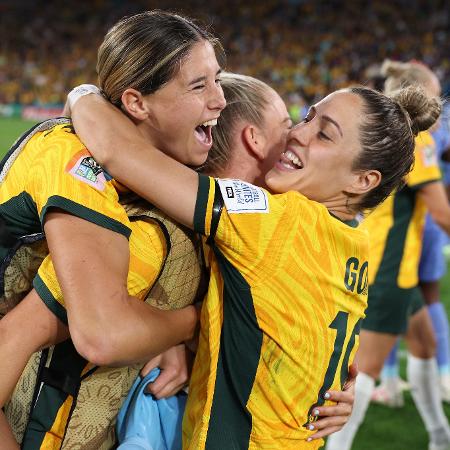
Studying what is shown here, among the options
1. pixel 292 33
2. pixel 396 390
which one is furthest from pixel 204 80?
pixel 292 33

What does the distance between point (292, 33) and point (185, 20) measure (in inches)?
1079

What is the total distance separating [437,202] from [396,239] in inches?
14.4

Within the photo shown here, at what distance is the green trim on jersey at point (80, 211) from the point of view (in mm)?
1729

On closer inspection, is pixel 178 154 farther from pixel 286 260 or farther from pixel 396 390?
pixel 396 390

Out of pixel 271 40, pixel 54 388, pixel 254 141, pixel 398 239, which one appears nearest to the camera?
pixel 54 388

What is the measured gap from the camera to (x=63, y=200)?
1.73 m

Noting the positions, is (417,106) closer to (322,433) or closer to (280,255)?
(280,255)

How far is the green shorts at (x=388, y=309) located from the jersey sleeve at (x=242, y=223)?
264 cm

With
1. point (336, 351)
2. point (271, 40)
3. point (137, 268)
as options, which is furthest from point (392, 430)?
point (271, 40)

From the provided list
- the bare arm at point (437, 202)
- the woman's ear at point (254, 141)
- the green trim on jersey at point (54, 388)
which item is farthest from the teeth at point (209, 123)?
the bare arm at point (437, 202)

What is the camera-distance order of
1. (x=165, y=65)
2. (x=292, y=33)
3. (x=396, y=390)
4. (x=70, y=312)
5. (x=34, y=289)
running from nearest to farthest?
(x=70, y=312), (x=34, y=289), (x=165, y=65), (x=396, y=390), (x=292, y=33)

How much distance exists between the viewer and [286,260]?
1832 millimetres

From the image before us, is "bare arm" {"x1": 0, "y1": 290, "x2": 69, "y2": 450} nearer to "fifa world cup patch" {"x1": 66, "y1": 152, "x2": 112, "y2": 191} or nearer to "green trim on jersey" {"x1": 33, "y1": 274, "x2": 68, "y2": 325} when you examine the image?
"green trim on jersey" {"x1": 33, "y1": 274, "x2": 68, "y2": 325}

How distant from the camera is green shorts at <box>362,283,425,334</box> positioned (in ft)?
14.1
